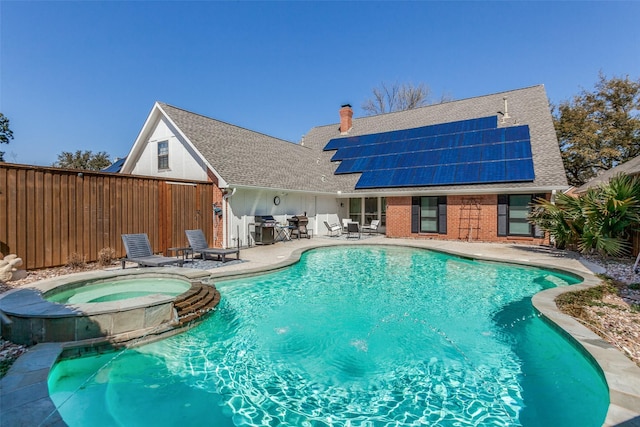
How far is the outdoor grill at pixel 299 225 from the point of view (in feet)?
52.5

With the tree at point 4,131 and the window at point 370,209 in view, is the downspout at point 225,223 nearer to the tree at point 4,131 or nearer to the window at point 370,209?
the window at point 370,209

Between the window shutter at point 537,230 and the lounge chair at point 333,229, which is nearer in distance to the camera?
the window shutter at point 537,230

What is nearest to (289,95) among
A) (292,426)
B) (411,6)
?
(411,6)

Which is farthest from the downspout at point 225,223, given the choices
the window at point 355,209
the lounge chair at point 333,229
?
the window at point 355,209

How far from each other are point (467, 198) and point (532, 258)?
18.7ft

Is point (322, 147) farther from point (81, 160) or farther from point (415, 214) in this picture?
point (81, 160)

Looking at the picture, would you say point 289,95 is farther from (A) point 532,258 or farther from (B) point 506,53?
(A) point 532,258

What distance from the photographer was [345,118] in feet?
83.3

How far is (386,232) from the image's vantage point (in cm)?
1811

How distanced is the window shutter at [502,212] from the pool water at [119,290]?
14.4 metres

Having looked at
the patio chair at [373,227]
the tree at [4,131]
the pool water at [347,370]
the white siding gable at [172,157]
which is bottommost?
the pool water at [347,370]

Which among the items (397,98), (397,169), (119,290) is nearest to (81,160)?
(397,169)

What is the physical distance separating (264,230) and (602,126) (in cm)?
2666

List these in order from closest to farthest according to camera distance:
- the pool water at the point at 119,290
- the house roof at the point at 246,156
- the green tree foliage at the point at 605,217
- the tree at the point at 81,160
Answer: the pool water at the point at 119,290
the green tree foliage at the point at 605,217
the house roof at the point at 246,156
the tree at the point at 81,160
